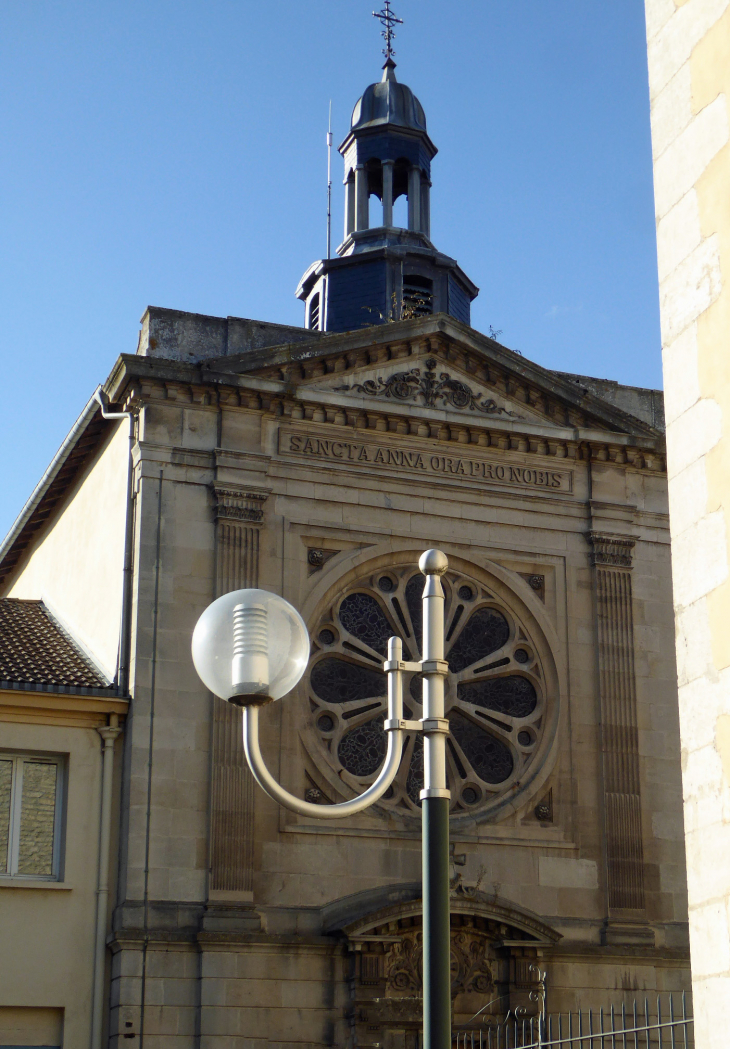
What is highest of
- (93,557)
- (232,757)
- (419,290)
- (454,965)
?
(419,290)

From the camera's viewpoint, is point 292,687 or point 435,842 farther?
point 435,842

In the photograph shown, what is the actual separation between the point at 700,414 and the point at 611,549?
16.9m

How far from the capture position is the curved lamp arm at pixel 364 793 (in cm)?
732

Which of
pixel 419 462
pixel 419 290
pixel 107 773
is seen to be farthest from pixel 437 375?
pixel 107 773

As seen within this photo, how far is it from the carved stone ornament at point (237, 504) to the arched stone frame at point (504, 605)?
1341 millimetres

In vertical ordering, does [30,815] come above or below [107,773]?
below

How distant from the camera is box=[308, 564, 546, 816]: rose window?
71.4 feet

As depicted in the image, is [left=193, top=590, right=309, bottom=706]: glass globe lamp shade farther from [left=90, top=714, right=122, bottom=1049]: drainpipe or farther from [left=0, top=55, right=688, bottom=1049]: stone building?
[left=90, top=714, right=122, bottom=1049]: drainpipe

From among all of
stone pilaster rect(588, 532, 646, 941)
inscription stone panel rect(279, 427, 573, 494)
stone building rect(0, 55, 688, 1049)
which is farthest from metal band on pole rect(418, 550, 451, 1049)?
stone pilaster rect(588, 532, 646, 941)

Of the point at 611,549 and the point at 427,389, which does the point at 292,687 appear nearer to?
the point at 427,389

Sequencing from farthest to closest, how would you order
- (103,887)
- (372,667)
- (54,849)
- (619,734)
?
1. (619,734)
2. (372,667)
3. (54,849)
4. (103,887)

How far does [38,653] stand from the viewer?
865 inches

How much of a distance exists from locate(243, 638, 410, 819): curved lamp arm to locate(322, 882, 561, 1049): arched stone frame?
12148 millimetres

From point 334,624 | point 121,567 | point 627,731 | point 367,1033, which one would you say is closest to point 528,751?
point 627,731
